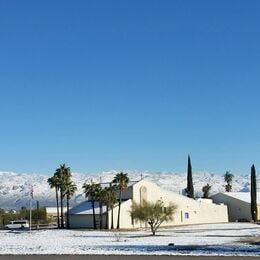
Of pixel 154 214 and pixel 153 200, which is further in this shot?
pixel 153 200

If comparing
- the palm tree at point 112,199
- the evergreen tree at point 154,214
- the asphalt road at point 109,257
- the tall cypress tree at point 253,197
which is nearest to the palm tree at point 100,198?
the palm tree at point 112,199

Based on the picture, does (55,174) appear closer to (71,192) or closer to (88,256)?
(71,192)

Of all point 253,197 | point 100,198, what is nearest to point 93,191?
point 100,198

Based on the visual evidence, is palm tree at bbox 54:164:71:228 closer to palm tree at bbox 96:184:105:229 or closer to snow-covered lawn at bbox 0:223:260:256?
palm tree at bbox 96:184:105:229

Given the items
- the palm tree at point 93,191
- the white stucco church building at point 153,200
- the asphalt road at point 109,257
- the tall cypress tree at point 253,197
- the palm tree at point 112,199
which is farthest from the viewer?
the tall cypress tree at point 253,197

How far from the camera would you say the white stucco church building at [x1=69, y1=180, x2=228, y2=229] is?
103062 millimetres

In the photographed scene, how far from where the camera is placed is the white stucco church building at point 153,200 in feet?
338

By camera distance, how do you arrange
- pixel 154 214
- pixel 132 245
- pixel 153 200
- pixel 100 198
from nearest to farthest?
pixel 132 245
pixel 154 214
pixel 100 198
pixel 153 200

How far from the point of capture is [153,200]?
4232 inches

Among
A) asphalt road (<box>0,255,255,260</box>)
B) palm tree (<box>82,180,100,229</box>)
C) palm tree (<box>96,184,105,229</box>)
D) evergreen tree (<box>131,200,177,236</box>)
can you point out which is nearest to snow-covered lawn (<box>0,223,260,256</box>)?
asphalt road (<box>0,255,255,260</box>)

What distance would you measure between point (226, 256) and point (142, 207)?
163ft

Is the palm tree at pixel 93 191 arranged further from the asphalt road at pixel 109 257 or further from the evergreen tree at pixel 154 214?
the asphalt road at pixel 109 257

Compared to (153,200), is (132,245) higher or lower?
lower

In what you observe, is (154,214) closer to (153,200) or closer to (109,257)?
(153,200)
